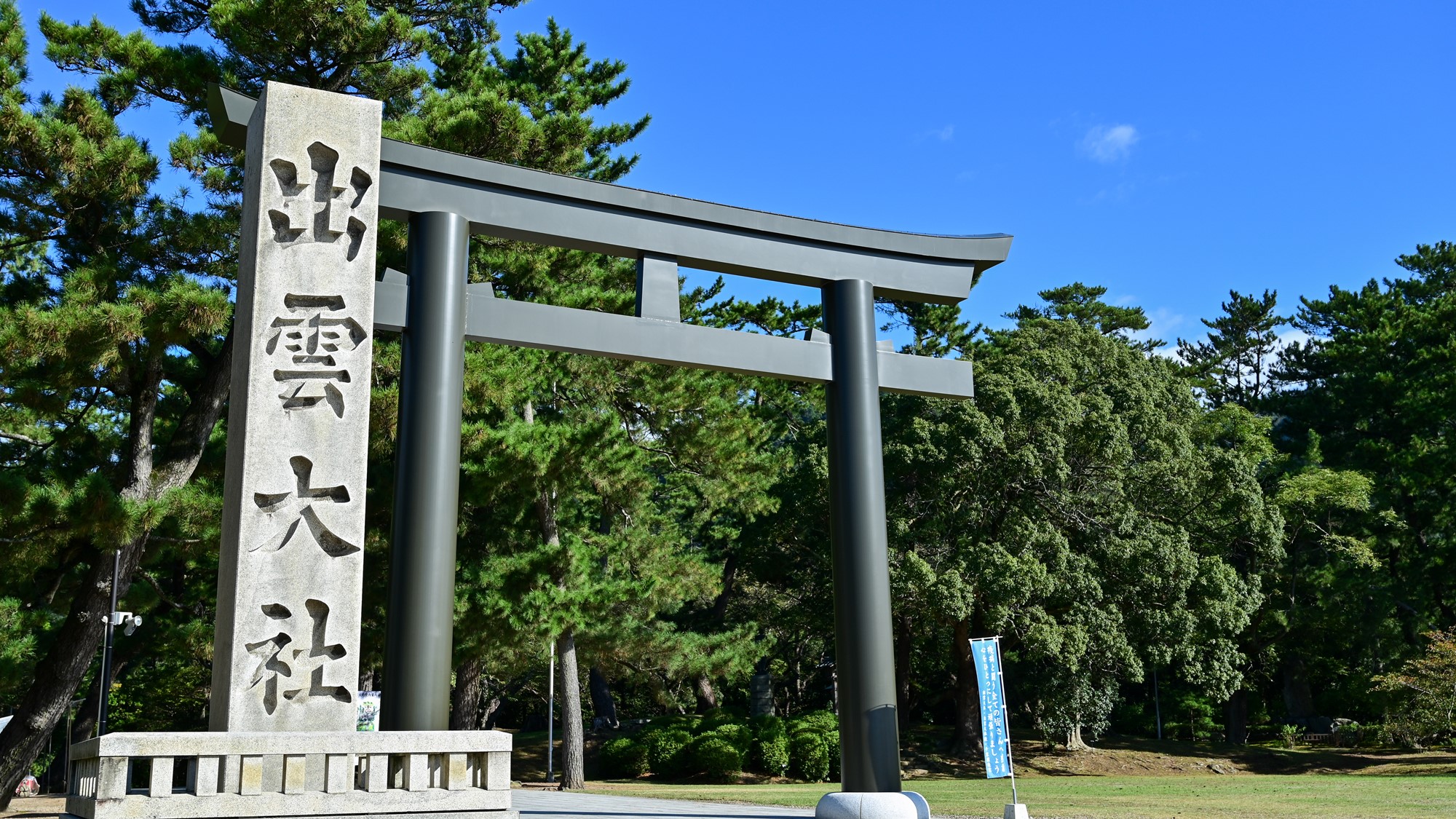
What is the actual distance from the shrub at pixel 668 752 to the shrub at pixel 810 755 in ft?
7.25

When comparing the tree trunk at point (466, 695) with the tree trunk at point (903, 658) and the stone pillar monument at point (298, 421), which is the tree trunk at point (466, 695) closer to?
the tree trunk at point (903, 658)

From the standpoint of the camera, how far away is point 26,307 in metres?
9.97

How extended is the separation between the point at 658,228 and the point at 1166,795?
42.2 ft

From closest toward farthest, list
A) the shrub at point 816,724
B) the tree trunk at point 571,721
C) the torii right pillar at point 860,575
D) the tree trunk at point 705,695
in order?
the torii right pillar at point 860,575
the tree trunk at point 571,721
the shrub at point 816,724
the tree trunk at point 705,695

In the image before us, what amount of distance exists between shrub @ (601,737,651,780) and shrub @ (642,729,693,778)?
→ 139 mm

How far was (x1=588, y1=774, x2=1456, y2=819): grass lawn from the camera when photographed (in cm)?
1286

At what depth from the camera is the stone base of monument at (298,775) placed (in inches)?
219

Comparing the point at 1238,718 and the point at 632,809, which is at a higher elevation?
the point at 632,809

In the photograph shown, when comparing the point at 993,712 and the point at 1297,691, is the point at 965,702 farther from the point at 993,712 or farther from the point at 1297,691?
the point at 993,712

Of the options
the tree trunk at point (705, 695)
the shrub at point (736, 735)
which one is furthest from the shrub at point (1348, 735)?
the shrub at point (736, 735)

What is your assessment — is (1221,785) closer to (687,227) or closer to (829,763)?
(829,763)

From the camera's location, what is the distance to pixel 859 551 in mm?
8336

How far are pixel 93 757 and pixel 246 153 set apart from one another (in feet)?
12.0

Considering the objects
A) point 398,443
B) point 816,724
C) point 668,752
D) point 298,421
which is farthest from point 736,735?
point 298,421
